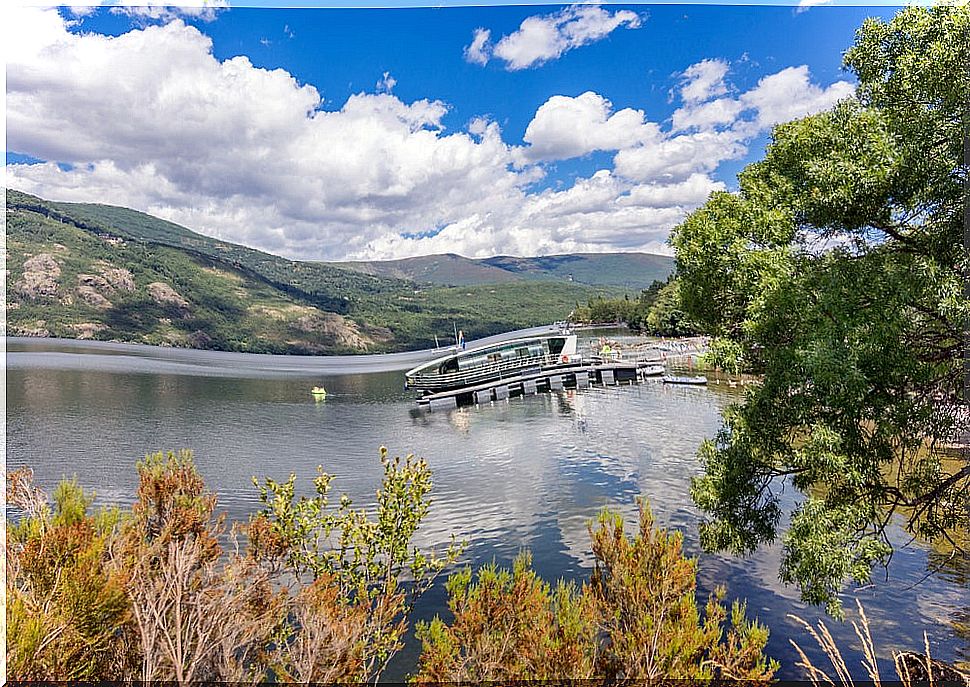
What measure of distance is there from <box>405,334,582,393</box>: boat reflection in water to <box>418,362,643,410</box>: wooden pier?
0.17 meters

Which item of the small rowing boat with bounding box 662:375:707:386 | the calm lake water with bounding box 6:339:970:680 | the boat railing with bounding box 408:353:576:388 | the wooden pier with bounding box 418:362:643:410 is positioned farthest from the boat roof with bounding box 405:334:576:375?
the small rowing boat with bounding box 662:375:707:386

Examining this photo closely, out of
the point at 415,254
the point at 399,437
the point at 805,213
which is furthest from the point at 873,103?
the point at 399,437

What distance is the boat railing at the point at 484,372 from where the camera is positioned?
43.0ft

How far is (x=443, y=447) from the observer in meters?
9.44

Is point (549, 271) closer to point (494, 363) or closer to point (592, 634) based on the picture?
point (494, 363)

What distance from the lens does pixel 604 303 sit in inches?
675

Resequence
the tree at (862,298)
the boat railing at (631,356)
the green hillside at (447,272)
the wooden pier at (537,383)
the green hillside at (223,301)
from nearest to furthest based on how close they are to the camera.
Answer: the tree at (862,298) → the green hillside at (223,301) → the wooden pier at (537,383) → the green hillside at (447,272) → the boat railing at (631,356)

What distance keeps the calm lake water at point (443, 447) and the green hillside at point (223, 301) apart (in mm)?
630

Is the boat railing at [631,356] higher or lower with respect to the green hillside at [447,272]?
lower

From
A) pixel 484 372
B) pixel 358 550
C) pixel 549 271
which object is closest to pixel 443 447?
pixel 484 372

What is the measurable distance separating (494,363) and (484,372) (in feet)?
1.34

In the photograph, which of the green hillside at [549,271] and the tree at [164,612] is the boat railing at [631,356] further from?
the tree at [164,612]

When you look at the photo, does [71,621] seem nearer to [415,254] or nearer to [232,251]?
[415,254]

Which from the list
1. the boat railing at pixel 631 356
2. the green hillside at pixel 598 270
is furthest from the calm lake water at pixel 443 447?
the green hillside at pixel 598 270
